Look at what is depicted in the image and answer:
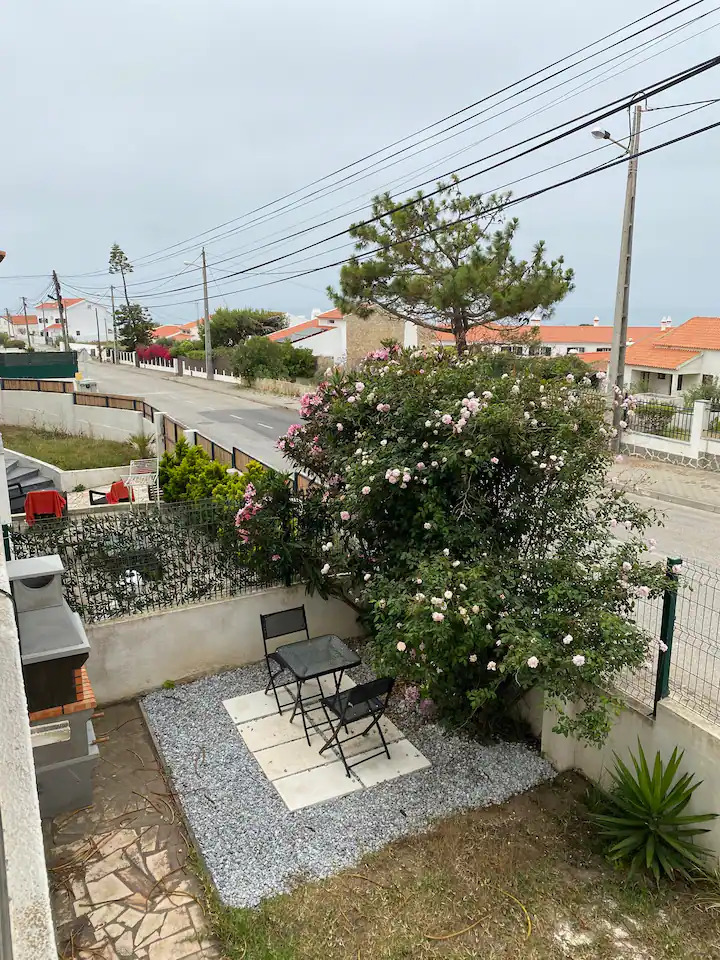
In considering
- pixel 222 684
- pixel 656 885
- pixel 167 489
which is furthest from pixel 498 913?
pixel 167 489

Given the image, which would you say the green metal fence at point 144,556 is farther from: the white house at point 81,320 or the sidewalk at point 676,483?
the white house at point 81,320

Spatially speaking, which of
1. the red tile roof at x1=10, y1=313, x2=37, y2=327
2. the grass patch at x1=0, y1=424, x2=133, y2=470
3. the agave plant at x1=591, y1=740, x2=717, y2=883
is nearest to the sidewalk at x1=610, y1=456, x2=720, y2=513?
the agave plant at x1=591, y1=740, x2=717, y2=883

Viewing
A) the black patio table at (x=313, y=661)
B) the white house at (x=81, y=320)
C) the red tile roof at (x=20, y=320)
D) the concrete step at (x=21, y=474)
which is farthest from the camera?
the red tile roof at (x=20, y=320)

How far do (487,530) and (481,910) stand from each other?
2.49m

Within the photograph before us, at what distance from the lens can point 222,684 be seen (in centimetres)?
671

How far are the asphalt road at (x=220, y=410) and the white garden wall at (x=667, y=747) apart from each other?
10.7 meters

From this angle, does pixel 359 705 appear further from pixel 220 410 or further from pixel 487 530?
pixel 220 410

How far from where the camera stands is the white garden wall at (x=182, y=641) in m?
6.38

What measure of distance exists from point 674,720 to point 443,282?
55.0ft

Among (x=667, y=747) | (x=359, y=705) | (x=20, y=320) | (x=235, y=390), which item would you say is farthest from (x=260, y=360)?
(x=20, y=320)

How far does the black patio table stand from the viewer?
231 inches

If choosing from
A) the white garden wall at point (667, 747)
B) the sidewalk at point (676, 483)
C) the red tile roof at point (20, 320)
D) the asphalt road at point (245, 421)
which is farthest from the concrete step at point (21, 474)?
the red tile roof at point (20, 320)

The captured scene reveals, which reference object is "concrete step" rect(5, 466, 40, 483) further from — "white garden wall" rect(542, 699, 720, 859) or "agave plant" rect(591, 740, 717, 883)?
"agave plant" rect(591, 740, 717, 883)

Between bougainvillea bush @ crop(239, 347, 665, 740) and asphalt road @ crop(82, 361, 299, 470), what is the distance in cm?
977
